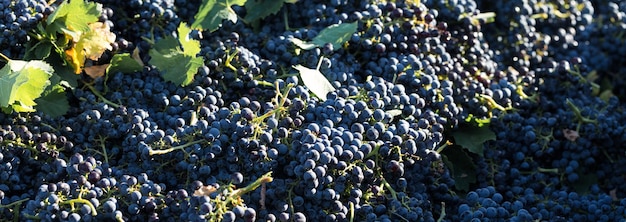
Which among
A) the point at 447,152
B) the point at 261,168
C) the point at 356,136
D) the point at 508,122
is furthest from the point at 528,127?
the point at 261,168

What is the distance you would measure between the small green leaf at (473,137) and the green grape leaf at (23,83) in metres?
0.88

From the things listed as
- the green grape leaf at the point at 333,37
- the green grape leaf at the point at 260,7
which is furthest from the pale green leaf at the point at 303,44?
the green grape leaf at the point at 260,7

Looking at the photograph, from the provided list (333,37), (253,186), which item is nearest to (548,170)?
(333,37)

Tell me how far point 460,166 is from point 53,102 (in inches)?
34.9

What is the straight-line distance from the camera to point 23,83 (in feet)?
4.61

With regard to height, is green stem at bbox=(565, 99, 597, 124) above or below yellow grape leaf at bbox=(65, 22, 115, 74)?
below

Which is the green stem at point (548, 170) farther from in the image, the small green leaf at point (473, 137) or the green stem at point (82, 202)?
the green stem at point (82, 202)

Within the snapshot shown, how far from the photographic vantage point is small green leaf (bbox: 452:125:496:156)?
1692 millimetres

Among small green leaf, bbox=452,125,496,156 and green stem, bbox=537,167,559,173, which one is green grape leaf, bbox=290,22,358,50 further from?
green stem, bbox=537,167,559,173

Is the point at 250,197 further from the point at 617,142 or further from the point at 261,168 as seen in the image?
the point at 617,142

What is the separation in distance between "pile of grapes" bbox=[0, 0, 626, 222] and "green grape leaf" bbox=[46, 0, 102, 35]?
1.2 inches

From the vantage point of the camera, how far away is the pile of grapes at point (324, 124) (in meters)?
1.39

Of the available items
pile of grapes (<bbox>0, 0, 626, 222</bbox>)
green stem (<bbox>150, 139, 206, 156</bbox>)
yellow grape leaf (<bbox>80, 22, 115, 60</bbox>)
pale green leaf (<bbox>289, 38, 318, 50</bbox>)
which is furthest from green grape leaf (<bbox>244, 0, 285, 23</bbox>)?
green stem (<bbox>150, 139, 206, 156</bbox>)

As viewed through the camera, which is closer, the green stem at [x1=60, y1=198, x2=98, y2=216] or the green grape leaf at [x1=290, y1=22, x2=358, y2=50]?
the green stem at [x1=60, y1=198, x2=98, y2=216]
